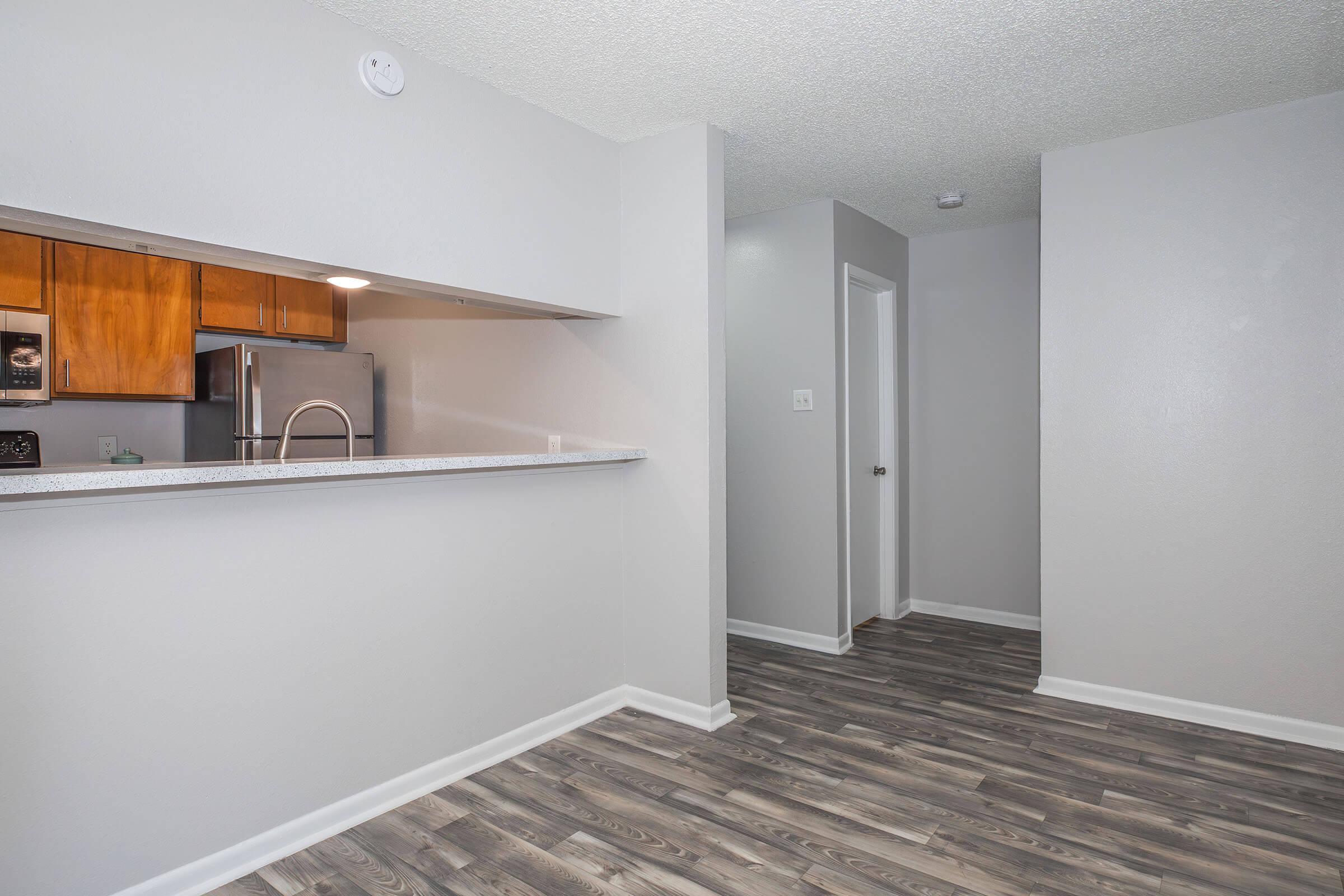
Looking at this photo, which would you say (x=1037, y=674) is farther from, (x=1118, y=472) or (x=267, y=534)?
(x=267, y=534)

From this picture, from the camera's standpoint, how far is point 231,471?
1899 millimetres

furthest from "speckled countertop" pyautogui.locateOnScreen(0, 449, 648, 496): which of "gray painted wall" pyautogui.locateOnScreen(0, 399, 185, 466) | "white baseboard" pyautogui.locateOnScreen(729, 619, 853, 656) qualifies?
"gray painted wall" pyautogui.locateOnScreen(0, 399, 185, 466)

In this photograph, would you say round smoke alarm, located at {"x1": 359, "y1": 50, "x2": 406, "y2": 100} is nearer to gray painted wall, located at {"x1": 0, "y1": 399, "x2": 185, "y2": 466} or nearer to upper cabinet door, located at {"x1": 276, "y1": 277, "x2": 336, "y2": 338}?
upper cabinet door, located at {"x1": 276, "y1": 277, "x2": 336, "y2": 338}

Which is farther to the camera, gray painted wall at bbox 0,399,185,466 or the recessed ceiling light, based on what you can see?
gray painted wall at bbox 0,399,185,466

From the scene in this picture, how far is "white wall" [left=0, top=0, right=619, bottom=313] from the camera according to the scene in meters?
1.70

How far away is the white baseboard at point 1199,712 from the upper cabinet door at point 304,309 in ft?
13.8

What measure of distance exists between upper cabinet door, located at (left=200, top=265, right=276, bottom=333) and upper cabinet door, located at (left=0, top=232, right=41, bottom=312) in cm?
67

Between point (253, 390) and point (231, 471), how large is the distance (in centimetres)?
214

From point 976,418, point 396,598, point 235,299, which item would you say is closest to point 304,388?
point 235,299

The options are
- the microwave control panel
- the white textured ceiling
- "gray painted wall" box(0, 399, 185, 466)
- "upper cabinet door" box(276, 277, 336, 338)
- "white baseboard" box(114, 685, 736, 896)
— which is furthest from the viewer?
"upper cabinet door" box(276, 277, 336, 338)

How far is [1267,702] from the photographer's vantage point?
289cm

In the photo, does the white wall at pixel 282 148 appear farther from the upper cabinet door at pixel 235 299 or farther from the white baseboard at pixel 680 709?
the upper cabinet door at pixel 235 299

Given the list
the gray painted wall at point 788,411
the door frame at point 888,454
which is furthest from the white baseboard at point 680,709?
the door frame at point 888,454

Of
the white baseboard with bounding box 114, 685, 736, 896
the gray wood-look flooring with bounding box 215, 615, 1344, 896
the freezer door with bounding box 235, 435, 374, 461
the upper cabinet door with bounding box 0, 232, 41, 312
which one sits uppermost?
the upper cabinet door with bounding box 0, 232, 41, 312
